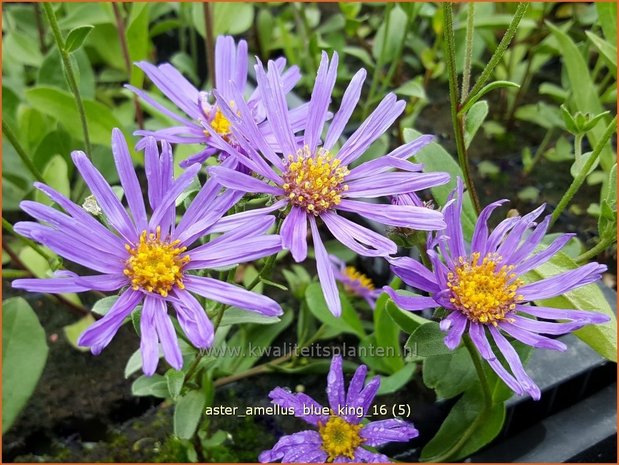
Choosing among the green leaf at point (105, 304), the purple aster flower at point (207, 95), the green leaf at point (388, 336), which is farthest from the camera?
the green leaf at point (388, 336)

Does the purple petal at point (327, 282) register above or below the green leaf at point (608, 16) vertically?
below

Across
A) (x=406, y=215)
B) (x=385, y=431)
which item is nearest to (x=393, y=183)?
(x=406, y=215)

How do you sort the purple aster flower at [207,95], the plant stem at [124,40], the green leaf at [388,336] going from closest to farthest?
1. the purple aster flower at [207,95]
2. the green leaf at [388,336]
3. the plant stem at [124,40]

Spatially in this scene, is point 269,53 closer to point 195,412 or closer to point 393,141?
point 393,141

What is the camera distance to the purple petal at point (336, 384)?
2.25ft

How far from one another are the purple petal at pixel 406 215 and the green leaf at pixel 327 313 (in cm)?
25

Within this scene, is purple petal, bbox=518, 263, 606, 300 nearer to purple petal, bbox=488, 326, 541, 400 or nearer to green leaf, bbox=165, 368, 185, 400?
purple petal, bbox=488, 326, 541, 400

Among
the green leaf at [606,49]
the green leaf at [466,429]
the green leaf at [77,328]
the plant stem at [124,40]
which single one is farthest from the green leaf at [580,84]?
the green leaf at [77,328]

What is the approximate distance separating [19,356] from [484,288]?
58 cm

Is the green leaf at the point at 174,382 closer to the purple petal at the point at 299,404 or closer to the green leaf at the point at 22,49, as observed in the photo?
the purple petal at the point at 299,404

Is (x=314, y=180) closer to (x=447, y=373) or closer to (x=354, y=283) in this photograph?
(x=447, y=373)

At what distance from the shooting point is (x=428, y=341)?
0.60m

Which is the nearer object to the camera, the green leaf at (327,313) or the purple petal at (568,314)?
the purple petal at (568,314)

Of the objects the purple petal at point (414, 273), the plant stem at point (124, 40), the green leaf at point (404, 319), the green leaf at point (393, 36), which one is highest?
the green leaf at point (393, 36)
